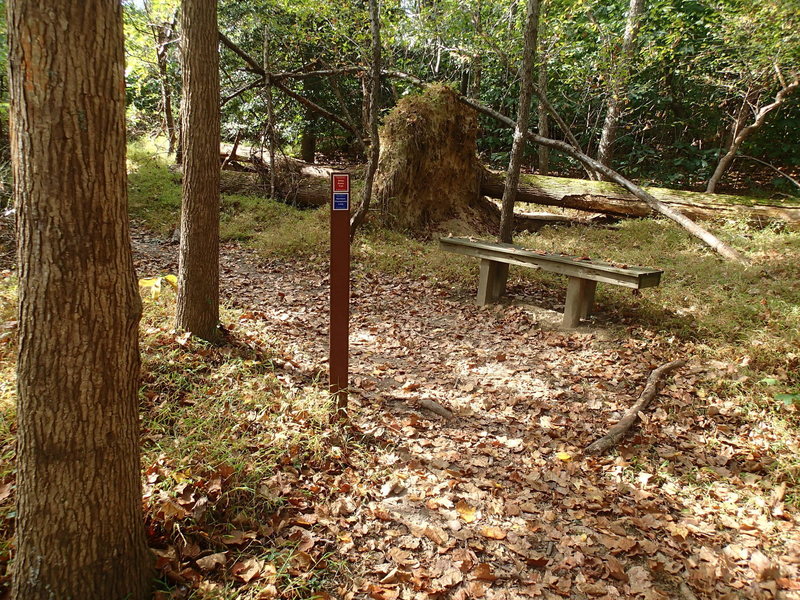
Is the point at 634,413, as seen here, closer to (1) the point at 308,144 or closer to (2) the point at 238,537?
(2) the point at 238,537

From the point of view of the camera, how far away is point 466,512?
309 centimetres

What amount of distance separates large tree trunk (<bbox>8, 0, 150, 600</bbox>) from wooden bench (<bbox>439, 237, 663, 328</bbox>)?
4.73m

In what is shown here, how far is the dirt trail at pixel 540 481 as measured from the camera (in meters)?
2.67

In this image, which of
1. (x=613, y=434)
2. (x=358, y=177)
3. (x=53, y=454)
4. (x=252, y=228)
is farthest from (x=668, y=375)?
(x=358, y=177)

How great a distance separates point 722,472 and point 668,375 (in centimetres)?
131

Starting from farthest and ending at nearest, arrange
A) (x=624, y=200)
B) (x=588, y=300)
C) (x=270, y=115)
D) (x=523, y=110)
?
(x=624, y=200)
(x=270, y=115)
(x=523, y=110)
(x=588, y=300)

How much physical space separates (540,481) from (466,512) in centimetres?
65

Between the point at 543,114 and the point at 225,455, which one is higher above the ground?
the point at 543,114

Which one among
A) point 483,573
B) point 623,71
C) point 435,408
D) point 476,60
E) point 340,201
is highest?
point 476,60

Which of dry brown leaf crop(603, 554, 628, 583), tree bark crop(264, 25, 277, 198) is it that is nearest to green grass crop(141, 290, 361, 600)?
dry brown leaf crop(603, 554, 628, 583)

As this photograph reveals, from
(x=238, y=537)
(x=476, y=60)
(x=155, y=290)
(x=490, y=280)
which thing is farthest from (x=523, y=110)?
(x=238, y=537)

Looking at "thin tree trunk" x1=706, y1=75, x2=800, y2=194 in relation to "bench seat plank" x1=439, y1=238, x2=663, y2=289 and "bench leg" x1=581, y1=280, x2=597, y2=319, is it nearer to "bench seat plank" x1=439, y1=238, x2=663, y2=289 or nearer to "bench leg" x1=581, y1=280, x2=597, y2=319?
"bench seat plank" x1=439, y1=238, x2=663, y2=289

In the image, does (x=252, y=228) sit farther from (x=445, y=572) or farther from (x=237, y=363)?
(x=445, y=572)

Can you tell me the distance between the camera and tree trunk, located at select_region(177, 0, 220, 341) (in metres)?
4.18
